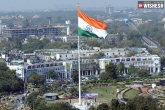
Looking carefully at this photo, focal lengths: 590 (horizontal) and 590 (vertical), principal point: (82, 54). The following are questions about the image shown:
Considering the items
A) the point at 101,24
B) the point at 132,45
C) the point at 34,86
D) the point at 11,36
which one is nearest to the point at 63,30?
the point at 11,36

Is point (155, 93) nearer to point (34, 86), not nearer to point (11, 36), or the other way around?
point (34, 86)

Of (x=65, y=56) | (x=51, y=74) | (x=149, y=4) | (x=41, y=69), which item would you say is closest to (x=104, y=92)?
(x=51, y=74)

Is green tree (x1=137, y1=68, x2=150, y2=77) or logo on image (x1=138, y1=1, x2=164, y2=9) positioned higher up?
logo on image (x1=138, y1=1, x2=164, y2=9)

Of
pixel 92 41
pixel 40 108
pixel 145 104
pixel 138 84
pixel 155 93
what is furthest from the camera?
pixel 92 41

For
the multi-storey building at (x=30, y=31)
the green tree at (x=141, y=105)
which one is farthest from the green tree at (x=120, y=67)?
the multi-storey building at (x=30, y=31)

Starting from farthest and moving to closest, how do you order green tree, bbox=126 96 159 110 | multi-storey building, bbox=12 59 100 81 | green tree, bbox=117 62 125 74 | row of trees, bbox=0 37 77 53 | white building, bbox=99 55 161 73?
1. row of trees, bbox=0 37 77 53
2. white building, bbox=99 55 161 73
3. green tree, bbox=117 62 125 74
4. multi-storey building, bbox=12 59 100 81
5. green tree, bbox=126 96 159 110

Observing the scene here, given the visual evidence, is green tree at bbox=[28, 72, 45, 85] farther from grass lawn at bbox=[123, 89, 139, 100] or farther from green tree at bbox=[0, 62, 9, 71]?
grass lawn at bbox=[123, 89, 139, 100]

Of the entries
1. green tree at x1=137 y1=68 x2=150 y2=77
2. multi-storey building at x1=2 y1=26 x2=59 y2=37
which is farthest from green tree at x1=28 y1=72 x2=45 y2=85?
multi-storey building at x1=2 y1=26 x2=59 y2=37

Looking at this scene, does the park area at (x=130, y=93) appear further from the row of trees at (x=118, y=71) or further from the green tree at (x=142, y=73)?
the green tree at (x=142, y=73)
